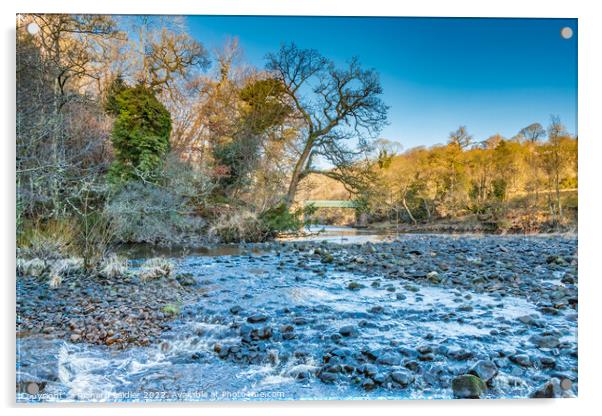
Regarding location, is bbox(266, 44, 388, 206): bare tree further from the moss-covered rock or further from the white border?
the moss-covered rock

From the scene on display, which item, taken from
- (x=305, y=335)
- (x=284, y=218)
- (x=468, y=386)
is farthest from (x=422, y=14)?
(x=468, y=386)

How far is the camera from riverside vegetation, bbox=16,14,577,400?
8.86 ft

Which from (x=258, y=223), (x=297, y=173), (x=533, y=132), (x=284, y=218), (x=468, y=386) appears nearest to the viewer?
(x=468, y=386)

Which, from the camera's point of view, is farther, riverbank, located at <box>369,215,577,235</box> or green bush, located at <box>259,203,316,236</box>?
green bush, located at <box>259,203,316,236</box>

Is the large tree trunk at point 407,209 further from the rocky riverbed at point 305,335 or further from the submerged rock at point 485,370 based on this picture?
the submerged rock at point 485,370

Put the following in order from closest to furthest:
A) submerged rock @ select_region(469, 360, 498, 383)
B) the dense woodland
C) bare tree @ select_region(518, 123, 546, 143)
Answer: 1. submerged rock @ select_region(469, 360, 498, 383)
2. the dense woodland
3. bare tree @ select_region(518, 123, 546, 143)

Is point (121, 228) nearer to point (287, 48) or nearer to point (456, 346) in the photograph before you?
point (287, 48)

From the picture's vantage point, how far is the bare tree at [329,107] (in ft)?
10.4

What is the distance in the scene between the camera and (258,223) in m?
3.70

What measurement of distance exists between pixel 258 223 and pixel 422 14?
2.46 metres

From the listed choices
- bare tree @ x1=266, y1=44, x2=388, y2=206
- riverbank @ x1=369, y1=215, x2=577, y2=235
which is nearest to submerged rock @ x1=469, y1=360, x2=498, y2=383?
riverbank @ x1=369, y1=215, x2=577, y2=235

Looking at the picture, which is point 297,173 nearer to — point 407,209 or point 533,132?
point 407,209

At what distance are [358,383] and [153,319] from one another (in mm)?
1692

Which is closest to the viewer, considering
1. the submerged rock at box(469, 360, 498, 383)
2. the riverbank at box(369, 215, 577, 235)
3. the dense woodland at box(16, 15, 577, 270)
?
the submerged rock at box(469, 360, 498, 383)
